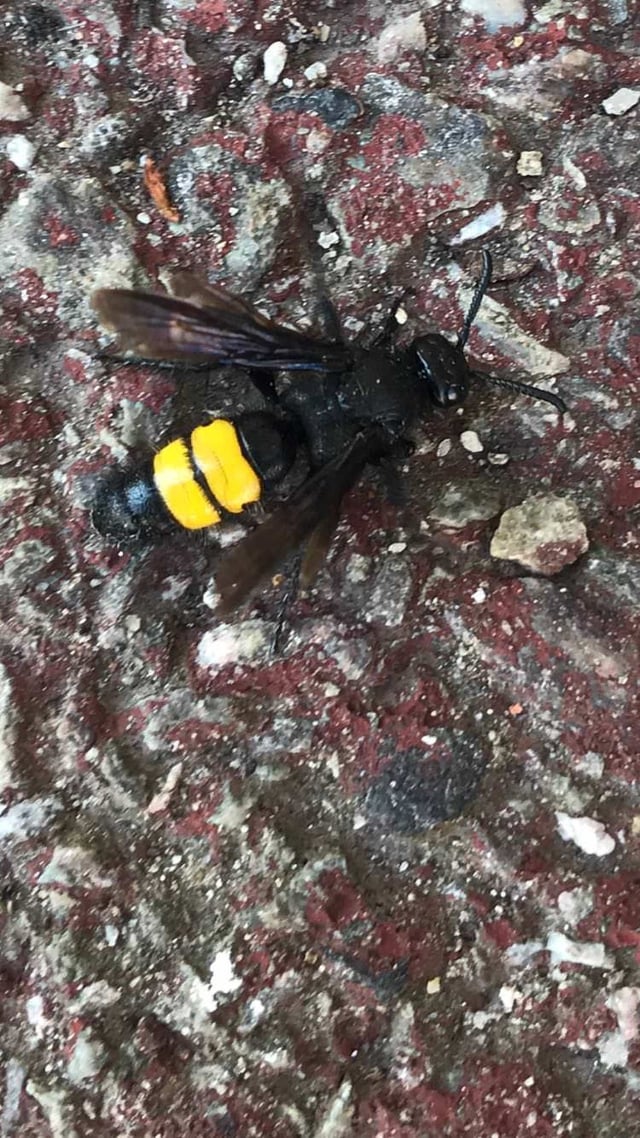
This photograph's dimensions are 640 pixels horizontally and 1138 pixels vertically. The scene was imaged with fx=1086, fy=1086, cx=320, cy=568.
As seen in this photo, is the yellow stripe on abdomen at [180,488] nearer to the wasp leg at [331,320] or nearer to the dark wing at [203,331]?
the dark wing at [203,331]

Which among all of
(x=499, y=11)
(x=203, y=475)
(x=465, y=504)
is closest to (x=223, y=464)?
(x=203, y=475)

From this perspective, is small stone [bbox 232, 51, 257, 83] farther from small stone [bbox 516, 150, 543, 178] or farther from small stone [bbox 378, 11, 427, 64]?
small stone [bbox 516, 150, 543, 178]

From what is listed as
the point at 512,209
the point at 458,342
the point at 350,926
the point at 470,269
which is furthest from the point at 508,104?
the point at 350,926

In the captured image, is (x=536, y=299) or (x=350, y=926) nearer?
(x=350, y=926)

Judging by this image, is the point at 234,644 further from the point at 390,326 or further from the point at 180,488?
the point at 390,326

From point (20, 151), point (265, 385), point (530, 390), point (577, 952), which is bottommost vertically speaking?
point (577, 952)

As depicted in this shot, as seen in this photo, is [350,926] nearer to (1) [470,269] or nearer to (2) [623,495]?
(2) [623,495]

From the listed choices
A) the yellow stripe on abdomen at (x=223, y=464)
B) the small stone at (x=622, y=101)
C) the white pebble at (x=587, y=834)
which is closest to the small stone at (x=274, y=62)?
the small stone at (x=622, y=101)
